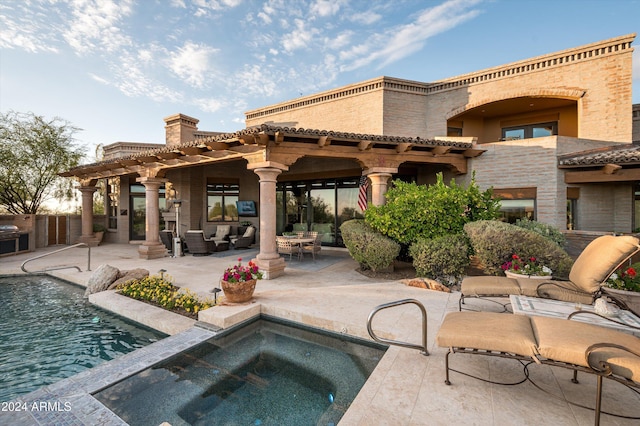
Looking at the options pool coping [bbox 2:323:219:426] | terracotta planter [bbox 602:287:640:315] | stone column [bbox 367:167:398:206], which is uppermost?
stone column [bbox 367:167:398:206]

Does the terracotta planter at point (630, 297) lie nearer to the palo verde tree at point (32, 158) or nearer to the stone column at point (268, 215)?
the stone column at point (268, 215)

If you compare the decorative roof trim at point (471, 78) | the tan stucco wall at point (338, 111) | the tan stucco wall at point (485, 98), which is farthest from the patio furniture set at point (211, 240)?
the decorative roof trim at point (471, 78)

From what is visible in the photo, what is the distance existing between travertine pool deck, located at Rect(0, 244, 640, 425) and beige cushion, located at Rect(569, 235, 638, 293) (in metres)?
1.34

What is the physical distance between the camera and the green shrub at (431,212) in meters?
6.65

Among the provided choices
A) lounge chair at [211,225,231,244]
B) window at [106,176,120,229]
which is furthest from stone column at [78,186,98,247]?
lounge chair at [211,225,231,244]

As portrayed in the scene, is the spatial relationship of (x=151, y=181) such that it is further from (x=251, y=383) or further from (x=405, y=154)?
(x=251, y=383)

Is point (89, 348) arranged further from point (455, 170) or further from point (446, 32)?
point (446, 32)

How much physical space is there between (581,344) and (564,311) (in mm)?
1401

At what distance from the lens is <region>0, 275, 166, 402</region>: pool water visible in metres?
3.39

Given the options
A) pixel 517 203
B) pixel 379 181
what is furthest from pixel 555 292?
pixel 517 203

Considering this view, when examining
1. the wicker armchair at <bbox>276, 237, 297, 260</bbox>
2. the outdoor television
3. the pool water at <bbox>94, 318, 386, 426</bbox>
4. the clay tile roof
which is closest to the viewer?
the pool water at <bbox>94, 318, 386, 426</bbox>

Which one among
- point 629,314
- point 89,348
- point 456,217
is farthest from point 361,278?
point 89,348

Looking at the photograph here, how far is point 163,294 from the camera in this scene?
214 inches

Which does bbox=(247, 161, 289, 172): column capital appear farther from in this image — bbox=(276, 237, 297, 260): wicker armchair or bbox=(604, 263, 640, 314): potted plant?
bbox=(604, 263, 640, 314): potted plant
